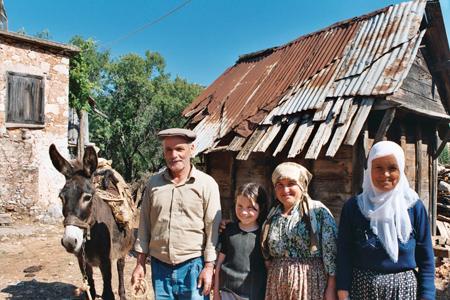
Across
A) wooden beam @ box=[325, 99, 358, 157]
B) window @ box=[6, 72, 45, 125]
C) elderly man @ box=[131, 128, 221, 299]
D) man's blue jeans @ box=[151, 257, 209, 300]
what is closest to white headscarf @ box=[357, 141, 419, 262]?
elderly man @ box=[131, 128, 221, 299]

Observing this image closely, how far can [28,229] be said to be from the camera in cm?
905

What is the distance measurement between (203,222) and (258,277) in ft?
1.93

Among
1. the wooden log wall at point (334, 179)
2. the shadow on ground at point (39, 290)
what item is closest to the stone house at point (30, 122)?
the shadow on ground at point (39, 290)

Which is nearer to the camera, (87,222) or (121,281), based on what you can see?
(87,222)

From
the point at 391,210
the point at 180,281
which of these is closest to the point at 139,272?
the point at 180,281

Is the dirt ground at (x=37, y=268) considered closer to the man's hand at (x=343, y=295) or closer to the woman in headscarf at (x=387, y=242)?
the man's hand at (x=343, y=295)

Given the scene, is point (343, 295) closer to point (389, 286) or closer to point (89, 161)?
point (389, 286)

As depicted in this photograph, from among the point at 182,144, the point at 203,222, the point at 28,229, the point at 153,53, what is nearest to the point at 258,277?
the point at 203,222

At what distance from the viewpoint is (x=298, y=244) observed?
7.27 feet

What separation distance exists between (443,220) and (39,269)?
30.5 ft

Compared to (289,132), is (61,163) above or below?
below

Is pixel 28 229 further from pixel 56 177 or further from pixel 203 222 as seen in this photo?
pixel 203 222

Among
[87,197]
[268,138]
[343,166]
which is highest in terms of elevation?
[268,138]

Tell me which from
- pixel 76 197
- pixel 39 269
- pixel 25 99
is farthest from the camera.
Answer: pixel 25 99
